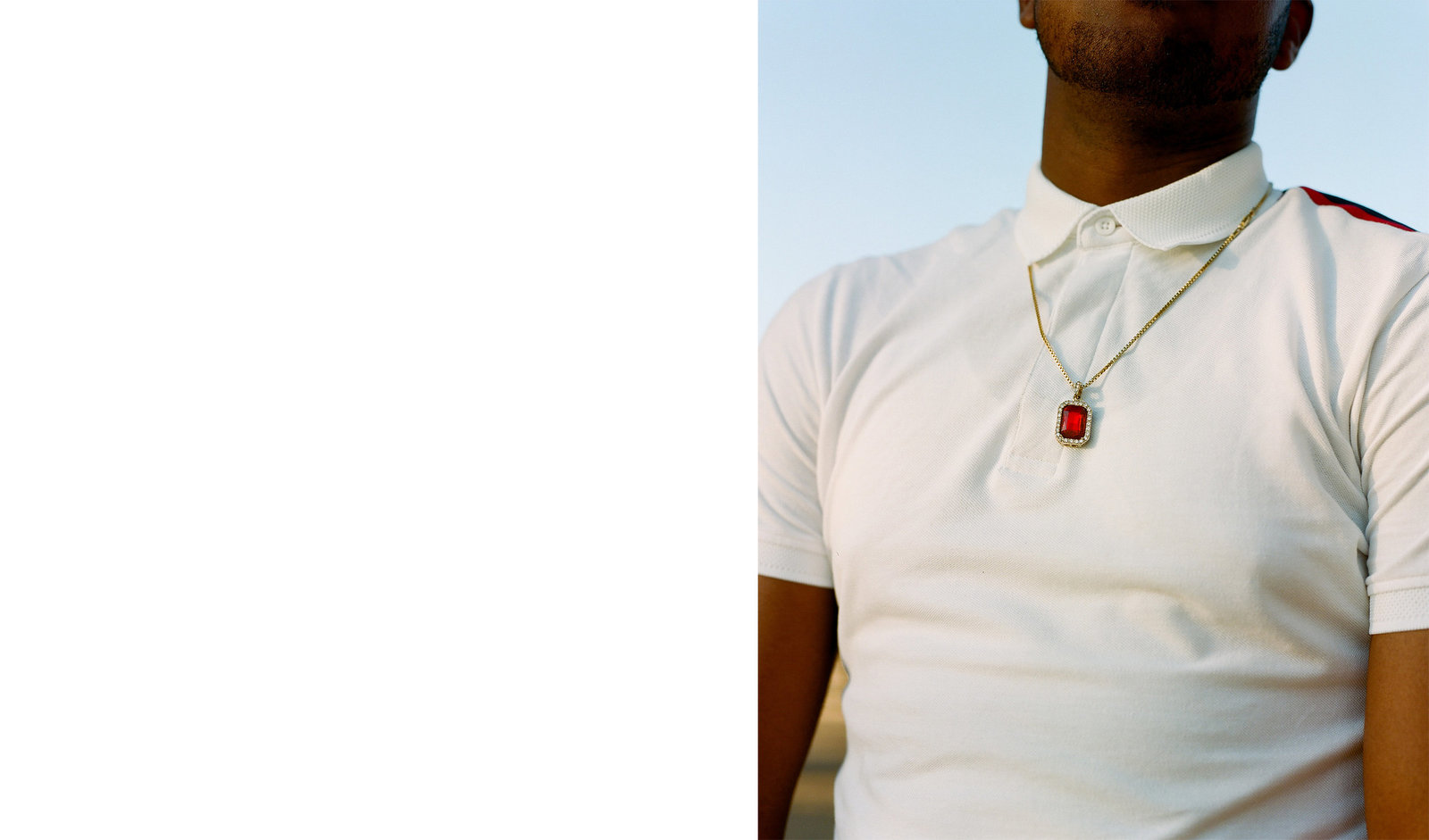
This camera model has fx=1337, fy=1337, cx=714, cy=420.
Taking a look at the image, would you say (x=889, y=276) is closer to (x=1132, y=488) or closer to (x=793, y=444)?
(x=793, y=444)

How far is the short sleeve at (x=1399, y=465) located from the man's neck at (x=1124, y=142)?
308 mm

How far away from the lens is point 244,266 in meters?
2.38

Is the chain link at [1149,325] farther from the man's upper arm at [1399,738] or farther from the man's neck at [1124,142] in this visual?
the man's upper arm at [1399,738]

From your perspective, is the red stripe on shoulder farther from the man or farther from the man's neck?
the man's neck

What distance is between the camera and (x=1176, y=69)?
1.71 m

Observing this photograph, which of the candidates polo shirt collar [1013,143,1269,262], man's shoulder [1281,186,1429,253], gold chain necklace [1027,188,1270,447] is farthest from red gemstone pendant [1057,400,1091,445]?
man's shoulder [1281,186,1429,253]

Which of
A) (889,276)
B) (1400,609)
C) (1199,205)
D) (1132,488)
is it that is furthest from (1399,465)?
(889,276)

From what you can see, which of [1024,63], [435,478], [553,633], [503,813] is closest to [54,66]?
[435,478]

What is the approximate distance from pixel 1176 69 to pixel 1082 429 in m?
0.48

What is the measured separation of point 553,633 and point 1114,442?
1.07 meters

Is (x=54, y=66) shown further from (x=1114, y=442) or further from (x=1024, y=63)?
(x=1114, y=442)

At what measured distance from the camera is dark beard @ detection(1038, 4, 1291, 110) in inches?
66.8

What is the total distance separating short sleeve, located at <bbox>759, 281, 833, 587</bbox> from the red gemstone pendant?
36 centimetres

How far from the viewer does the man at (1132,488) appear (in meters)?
1.55
